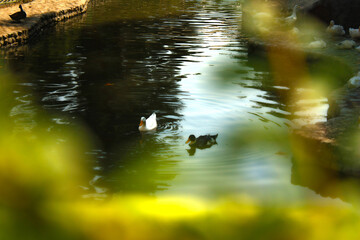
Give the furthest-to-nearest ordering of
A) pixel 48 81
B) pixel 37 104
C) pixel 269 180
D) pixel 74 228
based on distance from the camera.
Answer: pixel 48 81
pixel 37 104
pixel 269 180
pixel 74 228

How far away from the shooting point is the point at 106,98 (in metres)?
12.2

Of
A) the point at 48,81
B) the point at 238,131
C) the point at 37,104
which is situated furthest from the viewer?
the point at 48,81

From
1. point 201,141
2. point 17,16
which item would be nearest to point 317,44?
point 201,141

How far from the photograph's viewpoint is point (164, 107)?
11.5 meters

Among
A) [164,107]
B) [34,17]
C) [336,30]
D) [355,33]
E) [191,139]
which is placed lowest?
[336,30]

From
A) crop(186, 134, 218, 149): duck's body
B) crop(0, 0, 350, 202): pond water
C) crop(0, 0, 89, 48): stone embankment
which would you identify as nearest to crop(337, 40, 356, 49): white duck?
crop(0, 0, 350, 202): pond water

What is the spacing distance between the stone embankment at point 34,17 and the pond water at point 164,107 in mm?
645

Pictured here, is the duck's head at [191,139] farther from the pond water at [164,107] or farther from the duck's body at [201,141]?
the pond water at [164,107]

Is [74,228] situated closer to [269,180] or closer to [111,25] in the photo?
[269,180]

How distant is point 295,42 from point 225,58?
209 centimetres

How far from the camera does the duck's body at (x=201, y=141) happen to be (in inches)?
352

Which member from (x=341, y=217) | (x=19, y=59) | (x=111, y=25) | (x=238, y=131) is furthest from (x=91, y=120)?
(x=111, y=25)

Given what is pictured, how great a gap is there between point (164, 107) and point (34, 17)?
42.6 ft

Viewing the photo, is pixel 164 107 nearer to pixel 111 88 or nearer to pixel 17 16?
pixel 111 88
